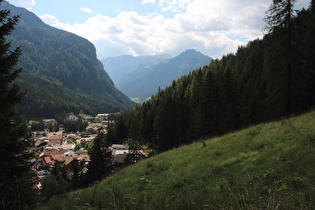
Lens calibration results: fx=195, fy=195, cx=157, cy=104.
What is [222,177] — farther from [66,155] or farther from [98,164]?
[66,155]

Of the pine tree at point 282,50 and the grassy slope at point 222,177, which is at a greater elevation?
the pine tree at point 282,50

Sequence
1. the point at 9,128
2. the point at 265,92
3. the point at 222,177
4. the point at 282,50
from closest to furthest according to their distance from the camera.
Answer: the point at 222,177 < the point at 9,128 < the point at 282,50 < the point at 265,92

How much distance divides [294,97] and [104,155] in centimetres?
3373

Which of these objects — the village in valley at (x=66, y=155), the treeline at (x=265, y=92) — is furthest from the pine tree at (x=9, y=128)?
the treeline at (x=265, y=92)

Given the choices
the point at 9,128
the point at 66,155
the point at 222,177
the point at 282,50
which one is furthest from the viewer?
the point at 66,155

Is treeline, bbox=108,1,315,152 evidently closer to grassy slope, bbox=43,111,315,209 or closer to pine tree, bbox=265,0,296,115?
pine tree, bbox=265,0,296,115

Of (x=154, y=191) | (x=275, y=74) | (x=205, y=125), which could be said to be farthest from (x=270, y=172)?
(x=205, y=125)

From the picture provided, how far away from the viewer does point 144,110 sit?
87375 mm

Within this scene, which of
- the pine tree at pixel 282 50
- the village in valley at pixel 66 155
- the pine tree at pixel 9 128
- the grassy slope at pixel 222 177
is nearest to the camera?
the grassy slope at pixel 222 177

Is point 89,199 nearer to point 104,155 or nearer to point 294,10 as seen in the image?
point 294,10

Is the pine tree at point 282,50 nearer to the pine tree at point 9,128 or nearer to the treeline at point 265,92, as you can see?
the treeline at point 265,92

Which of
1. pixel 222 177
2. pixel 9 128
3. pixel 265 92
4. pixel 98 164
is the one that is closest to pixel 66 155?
pixel 98 164

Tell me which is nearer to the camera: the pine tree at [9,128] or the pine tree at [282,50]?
the pine tree at [9,128]

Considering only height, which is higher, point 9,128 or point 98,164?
point 9,128
